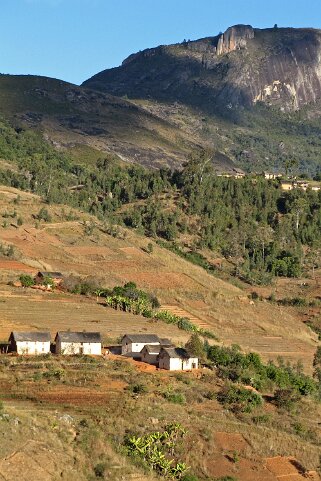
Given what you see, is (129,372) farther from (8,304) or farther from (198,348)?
(8,304)

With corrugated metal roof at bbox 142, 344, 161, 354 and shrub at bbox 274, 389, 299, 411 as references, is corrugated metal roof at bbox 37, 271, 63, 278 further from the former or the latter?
shrub at bbox 274, 389, 299, 411

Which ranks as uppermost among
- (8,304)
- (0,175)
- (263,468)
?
(0,175)

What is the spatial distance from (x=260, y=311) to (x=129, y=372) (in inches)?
1311

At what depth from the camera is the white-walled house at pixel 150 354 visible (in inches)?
2119

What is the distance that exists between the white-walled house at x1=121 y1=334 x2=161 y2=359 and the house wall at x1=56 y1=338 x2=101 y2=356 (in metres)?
2.27

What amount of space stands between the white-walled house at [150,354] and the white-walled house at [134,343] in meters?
0.71

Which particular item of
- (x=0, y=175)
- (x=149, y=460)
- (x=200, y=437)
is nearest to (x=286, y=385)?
(x=200, y=437)

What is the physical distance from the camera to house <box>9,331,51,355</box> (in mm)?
51556

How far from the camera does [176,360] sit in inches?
2066

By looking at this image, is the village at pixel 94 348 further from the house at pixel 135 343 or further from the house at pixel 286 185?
the house at pixel 286 185

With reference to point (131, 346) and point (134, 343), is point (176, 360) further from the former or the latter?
point (131, 346)

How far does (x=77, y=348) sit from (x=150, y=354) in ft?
13.9

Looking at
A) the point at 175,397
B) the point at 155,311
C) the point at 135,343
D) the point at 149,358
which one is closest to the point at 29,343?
the point at 135,343

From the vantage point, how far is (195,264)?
324 feet
